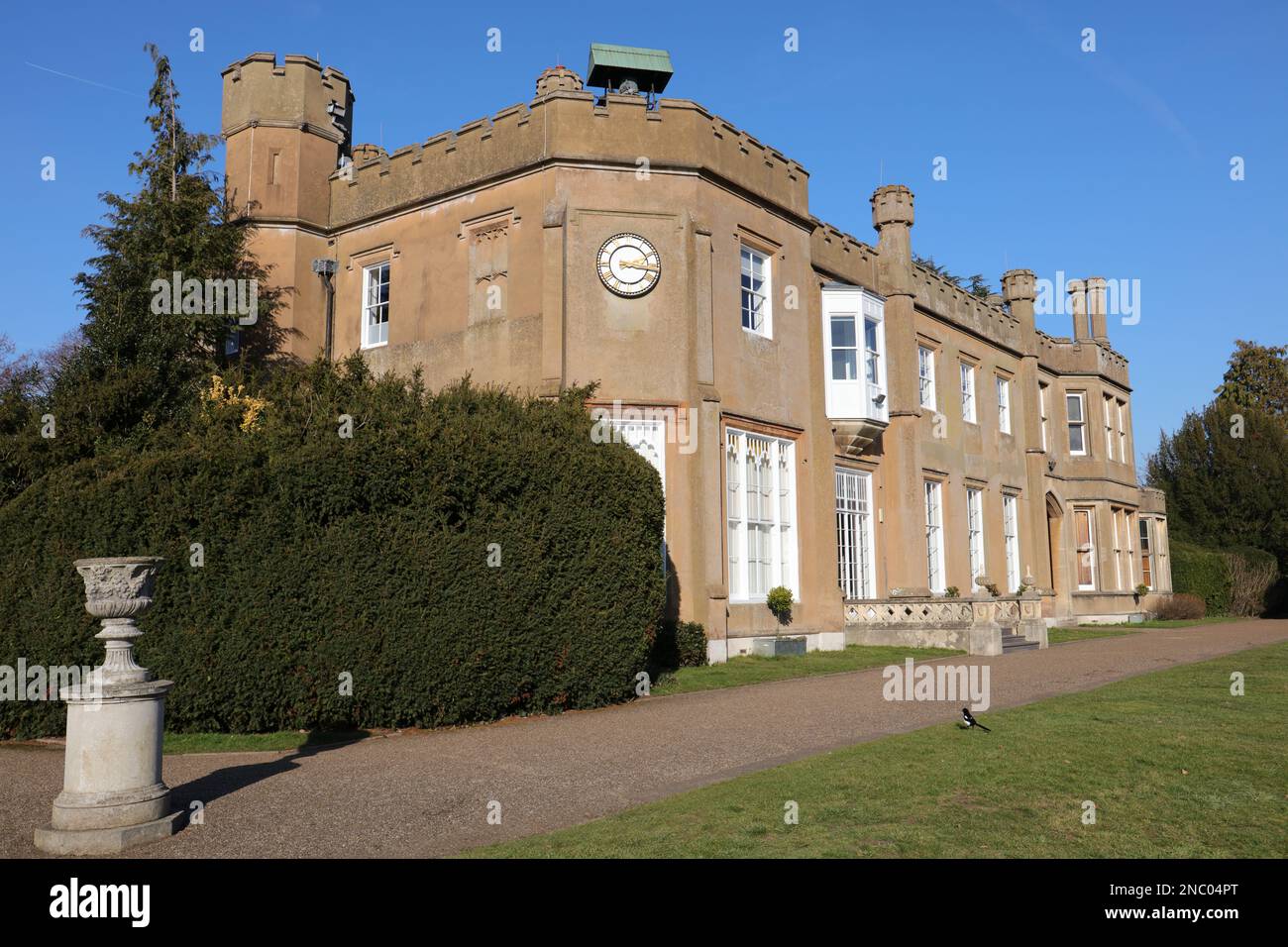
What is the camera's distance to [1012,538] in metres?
28.6

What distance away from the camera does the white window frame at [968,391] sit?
88.0ft

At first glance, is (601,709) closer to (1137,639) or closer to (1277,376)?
(1137,639)

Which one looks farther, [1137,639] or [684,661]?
[1137,639]

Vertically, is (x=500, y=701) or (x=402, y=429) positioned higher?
(x=402, y=429)

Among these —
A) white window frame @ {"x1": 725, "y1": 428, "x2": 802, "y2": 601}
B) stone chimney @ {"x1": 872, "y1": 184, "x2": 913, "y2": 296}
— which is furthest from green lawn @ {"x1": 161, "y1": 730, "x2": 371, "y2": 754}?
stone chimney @ {"x1": 872, "y1": 184, "x2": 913, "y2": 296}

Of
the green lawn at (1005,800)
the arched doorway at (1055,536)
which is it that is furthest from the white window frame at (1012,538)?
the green lawn at (1005,800)

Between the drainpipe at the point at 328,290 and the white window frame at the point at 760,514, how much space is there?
29.4 ft

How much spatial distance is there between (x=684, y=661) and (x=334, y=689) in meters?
6.60

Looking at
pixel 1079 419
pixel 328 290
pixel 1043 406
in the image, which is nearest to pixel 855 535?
pixel 328 290

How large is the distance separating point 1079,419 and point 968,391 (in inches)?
317

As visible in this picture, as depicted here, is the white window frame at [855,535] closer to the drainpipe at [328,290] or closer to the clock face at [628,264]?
the clock face at [628,264]

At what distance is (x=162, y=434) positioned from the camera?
1225 centimetres

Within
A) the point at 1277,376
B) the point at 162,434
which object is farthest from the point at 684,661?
the point at 1277,376
